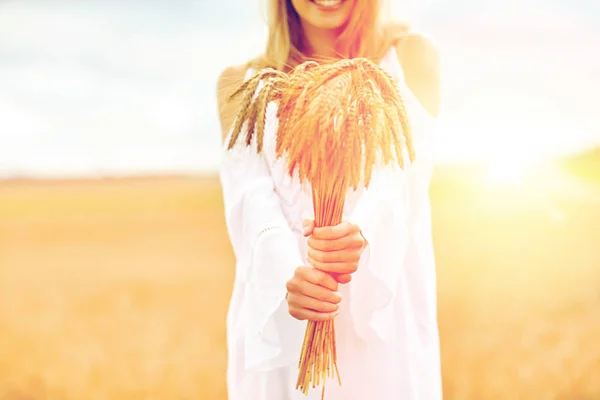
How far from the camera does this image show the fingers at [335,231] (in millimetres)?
1376

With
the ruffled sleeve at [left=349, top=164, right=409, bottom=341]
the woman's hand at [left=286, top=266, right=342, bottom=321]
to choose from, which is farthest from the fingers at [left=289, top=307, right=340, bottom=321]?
→ the ruffled sleeve at [left=349, top=164, right=409, bottom=341]

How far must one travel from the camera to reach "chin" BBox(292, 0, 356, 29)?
74.2 inches

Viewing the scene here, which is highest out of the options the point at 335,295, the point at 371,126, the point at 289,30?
the point at 289,30

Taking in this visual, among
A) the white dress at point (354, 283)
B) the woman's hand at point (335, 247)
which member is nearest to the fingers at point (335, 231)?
the woman's hand at point (335, 247)

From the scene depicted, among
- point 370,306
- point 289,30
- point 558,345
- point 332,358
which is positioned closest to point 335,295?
point 332,358

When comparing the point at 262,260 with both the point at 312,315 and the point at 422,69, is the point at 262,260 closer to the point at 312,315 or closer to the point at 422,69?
the point at 312,315

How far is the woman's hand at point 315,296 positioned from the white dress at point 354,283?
0.15 meters

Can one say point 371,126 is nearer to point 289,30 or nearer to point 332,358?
point 332,358

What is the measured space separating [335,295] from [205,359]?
13.2ft

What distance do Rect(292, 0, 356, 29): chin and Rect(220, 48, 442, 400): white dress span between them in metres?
0.21

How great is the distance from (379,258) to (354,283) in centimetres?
10

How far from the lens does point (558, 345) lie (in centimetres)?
515

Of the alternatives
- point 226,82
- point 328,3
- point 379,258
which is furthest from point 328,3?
point 379,258

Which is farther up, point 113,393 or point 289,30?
point 289,30
